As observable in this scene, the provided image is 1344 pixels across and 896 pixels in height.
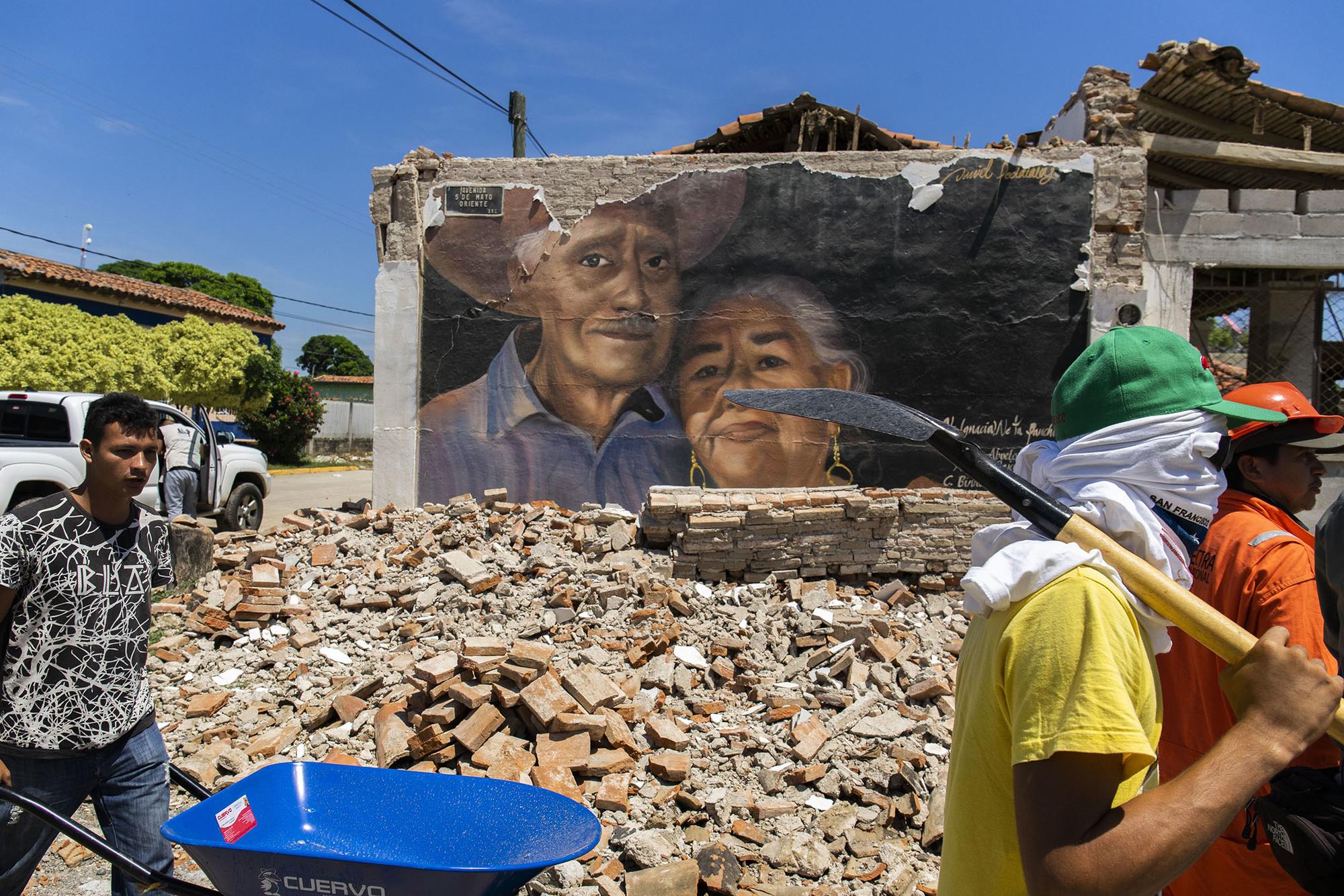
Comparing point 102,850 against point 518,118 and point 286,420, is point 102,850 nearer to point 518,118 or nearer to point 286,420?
point 518,118

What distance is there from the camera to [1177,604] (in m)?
1.34

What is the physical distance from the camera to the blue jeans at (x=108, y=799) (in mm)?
2570

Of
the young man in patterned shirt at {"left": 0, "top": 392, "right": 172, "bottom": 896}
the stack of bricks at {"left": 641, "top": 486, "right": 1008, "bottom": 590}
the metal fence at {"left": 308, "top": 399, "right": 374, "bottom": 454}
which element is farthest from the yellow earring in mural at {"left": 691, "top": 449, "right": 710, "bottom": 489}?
the metal fence at {"left": 308, "top": 399, "right": 374, "bottom": 454}

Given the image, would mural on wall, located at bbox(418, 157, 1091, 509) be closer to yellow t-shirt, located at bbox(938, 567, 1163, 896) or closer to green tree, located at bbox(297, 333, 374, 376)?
yellow t-shirt, located at bbox(938, 567, 1163, 896)

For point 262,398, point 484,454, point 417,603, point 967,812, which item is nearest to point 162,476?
point 484,454

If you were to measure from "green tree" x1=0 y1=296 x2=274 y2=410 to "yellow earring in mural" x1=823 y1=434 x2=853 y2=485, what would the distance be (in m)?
17.6

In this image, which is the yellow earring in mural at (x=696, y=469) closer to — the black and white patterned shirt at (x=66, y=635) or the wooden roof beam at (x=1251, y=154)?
the wooden roof beam at (x=1251, y=154)

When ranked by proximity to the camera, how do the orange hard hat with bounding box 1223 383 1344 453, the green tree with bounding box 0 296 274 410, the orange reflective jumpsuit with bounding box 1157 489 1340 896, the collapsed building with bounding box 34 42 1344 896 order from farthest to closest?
the green tree with bounding box 0 296 274 410
the collapsed building with bounding box 34 42 1344 896
the orange hard hat with bounding box 1223 383 1344 453
the orange reflective jumpsuit with bounding box 1157 489 1340 896

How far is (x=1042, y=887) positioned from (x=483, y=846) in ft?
6.56

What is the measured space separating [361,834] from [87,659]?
43.3 inches

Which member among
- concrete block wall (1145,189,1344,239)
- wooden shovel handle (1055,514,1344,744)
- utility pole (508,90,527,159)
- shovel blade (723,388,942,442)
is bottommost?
wooden shovel handle (1055,514,1344,744)

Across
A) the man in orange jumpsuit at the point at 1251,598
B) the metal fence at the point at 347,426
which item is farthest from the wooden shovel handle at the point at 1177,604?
the metal fence at the point at 347,426

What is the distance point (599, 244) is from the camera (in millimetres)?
9727

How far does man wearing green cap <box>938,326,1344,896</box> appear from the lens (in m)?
1.18
